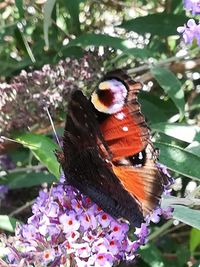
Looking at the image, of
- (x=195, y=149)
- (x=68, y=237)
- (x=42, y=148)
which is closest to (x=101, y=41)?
(x=42, y=148)

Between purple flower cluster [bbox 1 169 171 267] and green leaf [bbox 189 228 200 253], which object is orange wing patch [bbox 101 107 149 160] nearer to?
purple flower cluster [bbox 1 169 171 267]

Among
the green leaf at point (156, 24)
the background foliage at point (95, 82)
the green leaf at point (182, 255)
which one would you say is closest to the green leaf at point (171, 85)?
the background foliage at point (95, 82)

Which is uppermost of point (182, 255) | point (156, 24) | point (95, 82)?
point (156, 24)

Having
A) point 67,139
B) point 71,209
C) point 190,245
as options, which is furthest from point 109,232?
point 190,245

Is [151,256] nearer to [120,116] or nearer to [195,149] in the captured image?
[195,149]

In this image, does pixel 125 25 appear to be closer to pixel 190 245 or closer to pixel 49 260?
pixel 190 245

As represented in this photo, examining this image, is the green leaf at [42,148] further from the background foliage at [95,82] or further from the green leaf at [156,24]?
the green leaf at [156,24]

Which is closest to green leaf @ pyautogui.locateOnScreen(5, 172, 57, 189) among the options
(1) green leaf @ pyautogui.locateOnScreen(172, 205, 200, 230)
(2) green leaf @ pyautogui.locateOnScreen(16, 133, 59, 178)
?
(2) green leaf @ pyautogui.locateOnScreen(16, 133, 59, 178)
